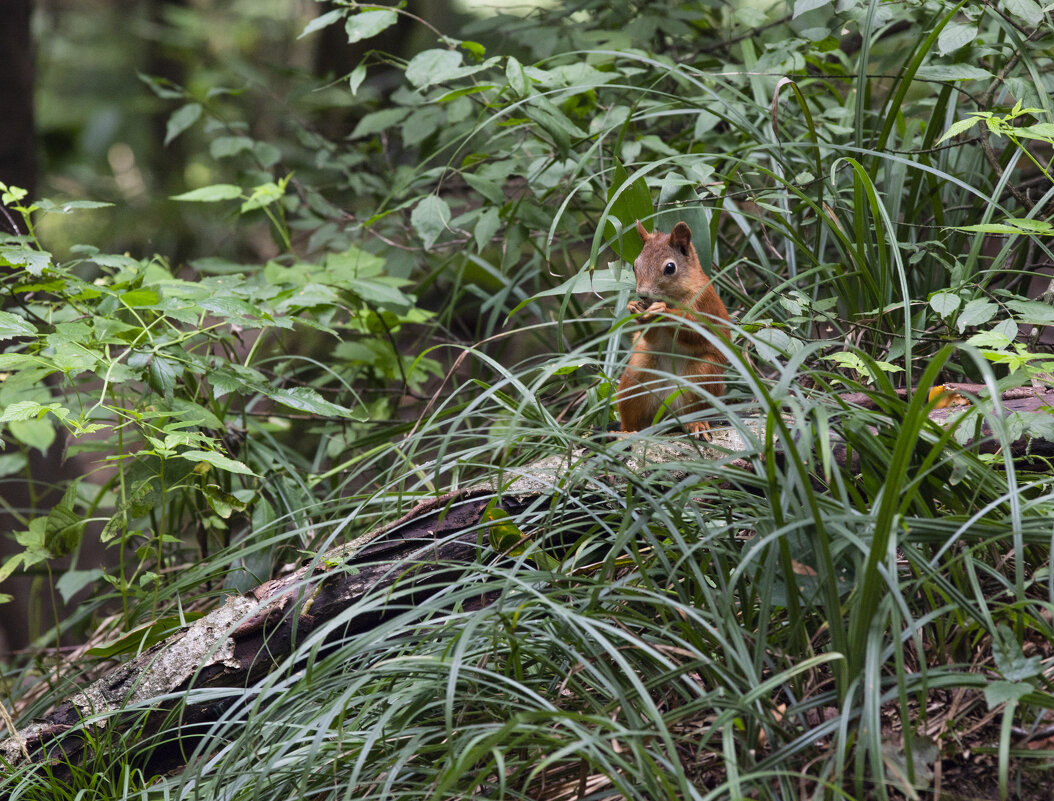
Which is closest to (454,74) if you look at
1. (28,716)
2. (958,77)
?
(958,77)

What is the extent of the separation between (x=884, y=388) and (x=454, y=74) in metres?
1.41

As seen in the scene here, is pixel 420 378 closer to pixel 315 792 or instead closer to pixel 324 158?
pixel 324 158

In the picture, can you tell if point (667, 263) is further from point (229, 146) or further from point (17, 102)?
point (17, 102)

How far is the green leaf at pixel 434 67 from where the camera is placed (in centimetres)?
229

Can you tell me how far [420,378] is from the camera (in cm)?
302

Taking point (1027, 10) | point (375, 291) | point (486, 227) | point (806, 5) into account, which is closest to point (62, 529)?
point (375, 291)

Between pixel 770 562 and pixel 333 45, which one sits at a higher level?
pixel 333 45

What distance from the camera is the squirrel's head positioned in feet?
7.38

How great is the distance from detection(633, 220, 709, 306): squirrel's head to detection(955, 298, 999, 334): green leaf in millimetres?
698

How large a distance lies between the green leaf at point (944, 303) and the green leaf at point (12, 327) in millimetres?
1787

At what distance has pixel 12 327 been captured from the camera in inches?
71.0

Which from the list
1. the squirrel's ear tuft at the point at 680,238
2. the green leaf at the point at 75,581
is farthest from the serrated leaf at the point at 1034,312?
the green leaf at the point at 75,581

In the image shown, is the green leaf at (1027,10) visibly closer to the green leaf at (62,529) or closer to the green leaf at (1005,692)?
the green leaf at (1005,692)

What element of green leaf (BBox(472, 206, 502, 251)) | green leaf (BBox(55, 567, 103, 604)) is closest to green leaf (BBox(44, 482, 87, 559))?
green leaf (BBox(55, 567, 103, 604))
